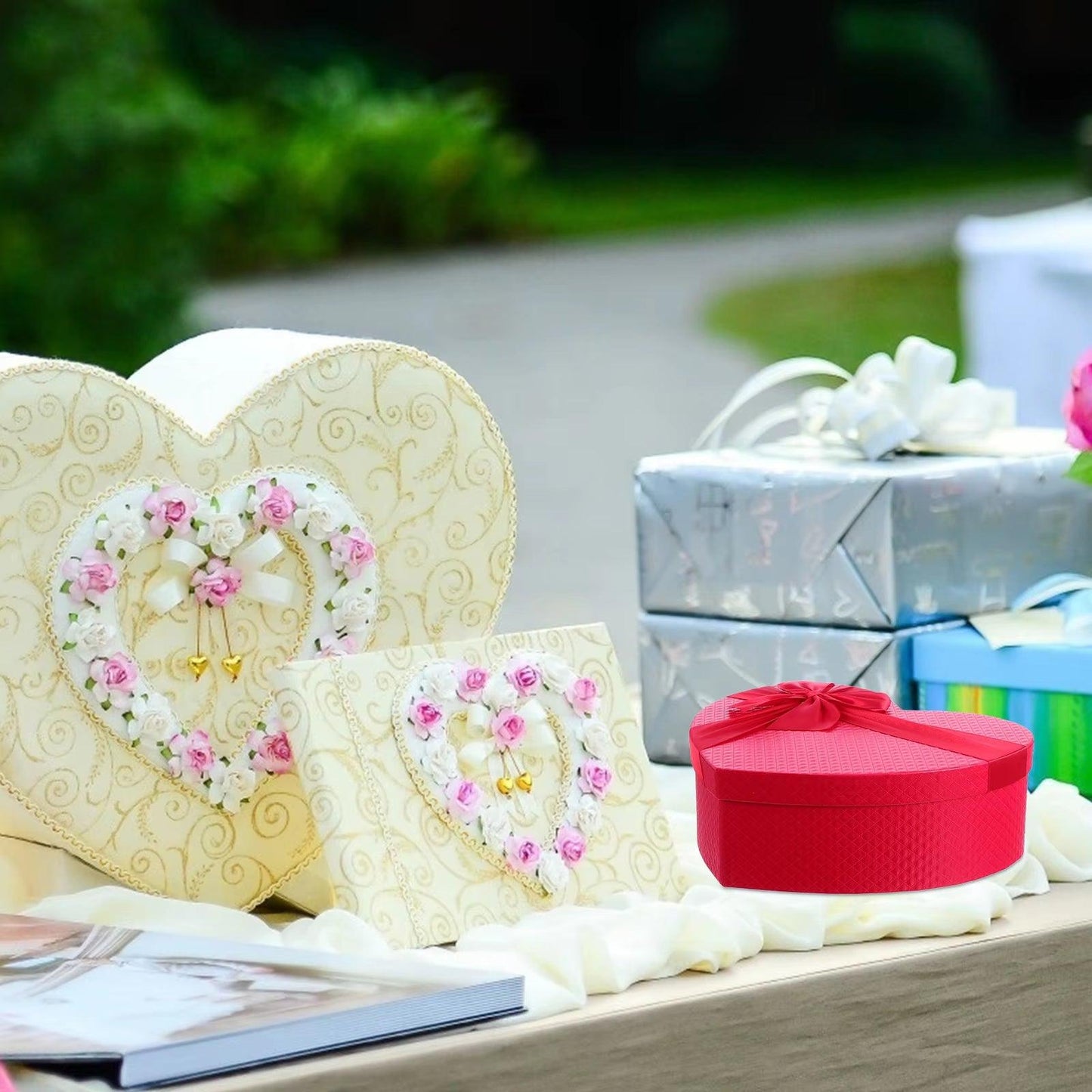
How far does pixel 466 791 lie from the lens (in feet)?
3.97

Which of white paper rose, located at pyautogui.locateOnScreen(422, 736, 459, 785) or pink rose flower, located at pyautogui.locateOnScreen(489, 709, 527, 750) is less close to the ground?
pink rose flower, located at pyautogui.locateOnScreen(489, 709, 527, 750)

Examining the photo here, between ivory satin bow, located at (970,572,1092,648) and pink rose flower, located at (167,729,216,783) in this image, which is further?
ivory satin bow, located at (970,572,1092,648)

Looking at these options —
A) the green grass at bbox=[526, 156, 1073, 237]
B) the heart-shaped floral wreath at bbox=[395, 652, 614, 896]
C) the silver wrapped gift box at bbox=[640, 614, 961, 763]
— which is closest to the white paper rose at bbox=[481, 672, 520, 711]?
the heart-shaped floral wreath at bbox=[395, 652, 614, 896]

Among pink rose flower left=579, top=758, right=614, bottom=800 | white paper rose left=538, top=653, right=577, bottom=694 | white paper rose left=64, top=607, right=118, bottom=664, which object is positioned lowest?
pink rose flower left=579, top=758, right=614, bottom=800

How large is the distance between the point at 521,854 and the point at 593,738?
0.09 meters

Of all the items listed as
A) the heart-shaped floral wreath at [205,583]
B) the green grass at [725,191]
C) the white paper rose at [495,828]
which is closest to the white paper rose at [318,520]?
the heart-shaped floral wreath at [205,583]

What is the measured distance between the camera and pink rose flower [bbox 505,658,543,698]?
125 centimetres

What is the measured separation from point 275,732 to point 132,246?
5060 mm

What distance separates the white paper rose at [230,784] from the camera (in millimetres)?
1255

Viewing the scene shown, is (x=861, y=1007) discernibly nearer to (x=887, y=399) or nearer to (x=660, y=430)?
(x=887, y=399)

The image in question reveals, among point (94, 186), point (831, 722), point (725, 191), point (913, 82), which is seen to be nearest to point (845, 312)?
point (94, 186)

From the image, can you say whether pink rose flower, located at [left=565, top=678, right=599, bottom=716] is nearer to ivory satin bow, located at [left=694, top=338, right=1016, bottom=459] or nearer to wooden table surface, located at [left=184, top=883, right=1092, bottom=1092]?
wooden table surface, located at [left=184, top=883, right=1092, bottom=1092]

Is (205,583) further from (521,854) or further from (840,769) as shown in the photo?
(840,769)

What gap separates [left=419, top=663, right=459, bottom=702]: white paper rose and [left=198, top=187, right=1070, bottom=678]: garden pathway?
1.89 meters
